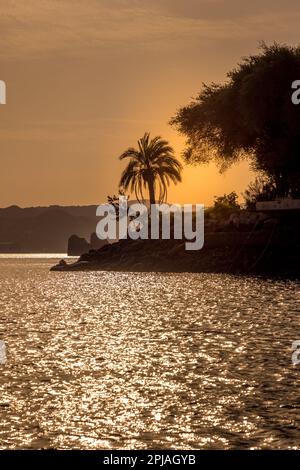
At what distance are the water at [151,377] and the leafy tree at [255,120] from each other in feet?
111

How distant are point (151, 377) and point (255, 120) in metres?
53.6

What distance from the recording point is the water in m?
14.5

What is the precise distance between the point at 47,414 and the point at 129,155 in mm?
73211

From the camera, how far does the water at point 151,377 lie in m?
14.5

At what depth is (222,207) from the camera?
82625mm

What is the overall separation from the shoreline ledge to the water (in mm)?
27961
